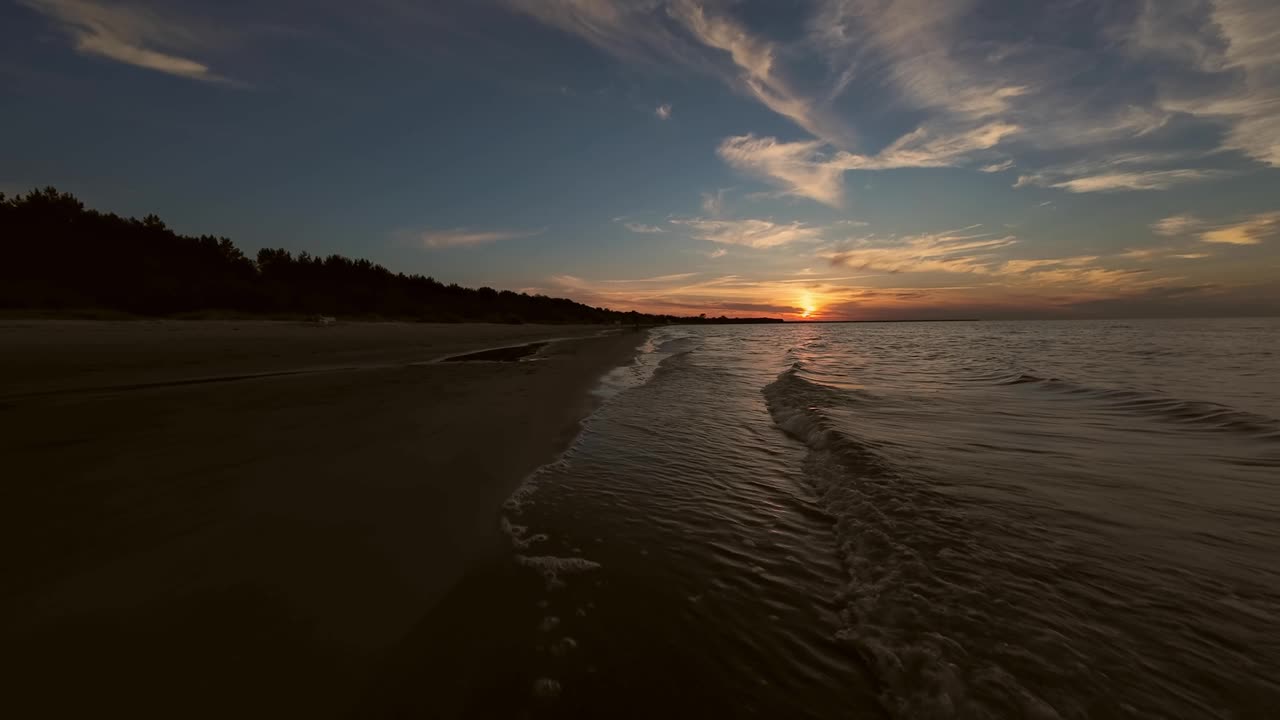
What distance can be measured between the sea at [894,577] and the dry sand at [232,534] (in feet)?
2.35

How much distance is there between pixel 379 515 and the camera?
4.18 meters

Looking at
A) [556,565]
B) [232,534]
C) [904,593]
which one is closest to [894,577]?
[904,593]

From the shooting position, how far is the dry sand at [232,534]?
7.20 ft

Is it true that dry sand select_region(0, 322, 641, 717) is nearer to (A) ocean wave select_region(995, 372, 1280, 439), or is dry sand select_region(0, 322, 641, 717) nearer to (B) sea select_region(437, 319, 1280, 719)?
(B) sea select_region(437, 319, 1280, 719)

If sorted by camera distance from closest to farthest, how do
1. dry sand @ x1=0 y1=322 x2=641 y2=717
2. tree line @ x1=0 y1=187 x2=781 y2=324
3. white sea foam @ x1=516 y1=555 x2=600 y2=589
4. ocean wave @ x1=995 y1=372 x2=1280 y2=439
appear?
1. dry sand @ x1=0 y1=322 x2=641 y2=717
2. white sea foam @ x1=516 y1=555 x2=600 y2=589
3. ocean wave @ x1=995 y1=372 x2=1280 y2=439
4. tree line @ x1=0 y1=187 x2=781 y2=324

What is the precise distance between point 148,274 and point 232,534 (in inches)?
1929

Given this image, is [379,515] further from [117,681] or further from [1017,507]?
[1017,507]

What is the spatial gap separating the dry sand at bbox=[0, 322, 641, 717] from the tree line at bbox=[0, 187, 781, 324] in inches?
1156

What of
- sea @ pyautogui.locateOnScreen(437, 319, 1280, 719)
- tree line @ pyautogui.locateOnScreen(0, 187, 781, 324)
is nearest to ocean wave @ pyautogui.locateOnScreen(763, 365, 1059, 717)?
sea @ pyautogui.locateOnScreen(437, 319, 1280, 719)

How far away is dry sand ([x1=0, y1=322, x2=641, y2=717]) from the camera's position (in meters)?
2.20

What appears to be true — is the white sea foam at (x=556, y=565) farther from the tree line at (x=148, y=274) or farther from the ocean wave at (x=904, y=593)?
the tree line at (x=148, y=274)

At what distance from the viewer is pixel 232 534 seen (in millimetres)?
3629

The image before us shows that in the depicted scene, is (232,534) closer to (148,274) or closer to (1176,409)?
(1176,409)

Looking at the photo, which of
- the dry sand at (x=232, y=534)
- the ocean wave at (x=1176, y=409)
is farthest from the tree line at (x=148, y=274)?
the ocean wave at (x=1176, y=409)
